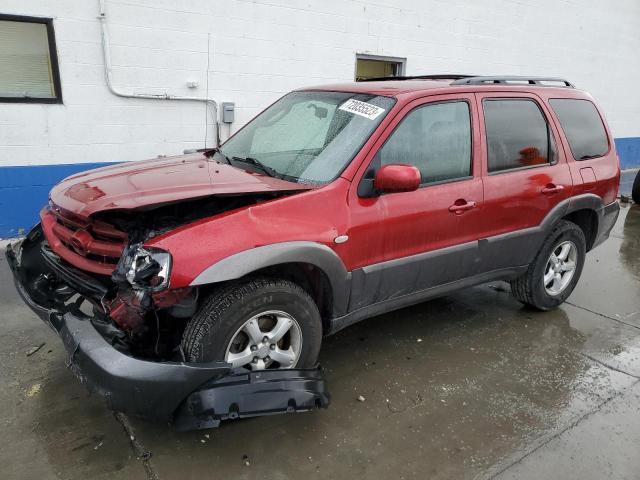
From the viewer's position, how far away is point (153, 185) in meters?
A: 2.70

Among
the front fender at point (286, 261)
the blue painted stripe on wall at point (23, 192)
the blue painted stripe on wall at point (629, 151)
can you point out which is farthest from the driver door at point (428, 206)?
the blue painted stripe on wall at point (629, 151)

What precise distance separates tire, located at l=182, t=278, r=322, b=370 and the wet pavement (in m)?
0.41

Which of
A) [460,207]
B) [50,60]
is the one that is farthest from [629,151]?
[50,60]

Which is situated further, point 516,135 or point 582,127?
point 582,127

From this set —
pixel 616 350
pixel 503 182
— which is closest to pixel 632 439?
pixel 616 350

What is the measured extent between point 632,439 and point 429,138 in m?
2.08

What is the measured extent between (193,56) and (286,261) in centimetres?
459

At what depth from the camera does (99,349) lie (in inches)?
87.6

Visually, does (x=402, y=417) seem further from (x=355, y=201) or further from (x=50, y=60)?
(x=50, y=60)

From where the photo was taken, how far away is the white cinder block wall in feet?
18.2

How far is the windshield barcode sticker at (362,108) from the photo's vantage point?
3.05 m

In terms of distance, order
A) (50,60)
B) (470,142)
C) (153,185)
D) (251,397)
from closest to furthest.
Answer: (251,397) < (153,185) < (470,142) < (50,60)

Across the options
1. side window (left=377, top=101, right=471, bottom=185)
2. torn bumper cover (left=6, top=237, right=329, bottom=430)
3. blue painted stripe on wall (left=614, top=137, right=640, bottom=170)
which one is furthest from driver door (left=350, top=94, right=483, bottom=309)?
blue painted stripe on wall (left=614, top=137, right=640, bottom=170)

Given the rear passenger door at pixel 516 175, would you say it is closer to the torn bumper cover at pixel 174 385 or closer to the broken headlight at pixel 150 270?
the torn bumper cover at pixel 174 385
